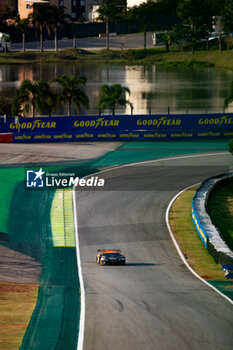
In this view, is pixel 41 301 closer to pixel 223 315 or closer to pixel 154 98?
pixel 223 315

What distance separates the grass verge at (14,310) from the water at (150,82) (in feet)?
198

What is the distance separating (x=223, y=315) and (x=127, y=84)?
98953 mm

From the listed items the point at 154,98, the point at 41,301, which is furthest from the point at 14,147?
the point at 154,98

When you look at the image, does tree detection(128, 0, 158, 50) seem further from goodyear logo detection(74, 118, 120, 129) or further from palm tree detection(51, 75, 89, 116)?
goodyear logo detection(74, 118, 120, 129)

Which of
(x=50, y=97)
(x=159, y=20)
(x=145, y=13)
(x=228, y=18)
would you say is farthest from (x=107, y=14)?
(x=50, y=97)

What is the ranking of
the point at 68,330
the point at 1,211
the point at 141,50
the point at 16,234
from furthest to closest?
the point at 141,50
the point at 1,211
the point at 16,234
the point at 68,330

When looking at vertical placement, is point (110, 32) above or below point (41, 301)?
above

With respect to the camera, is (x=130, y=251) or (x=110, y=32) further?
(x=110, y=32)

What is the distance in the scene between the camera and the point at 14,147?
63.8m

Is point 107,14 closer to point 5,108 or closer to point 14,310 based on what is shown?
point 5,108

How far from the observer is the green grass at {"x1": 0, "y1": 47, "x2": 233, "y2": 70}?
158m

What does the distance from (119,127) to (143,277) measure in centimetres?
3568

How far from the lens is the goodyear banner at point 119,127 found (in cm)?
6646

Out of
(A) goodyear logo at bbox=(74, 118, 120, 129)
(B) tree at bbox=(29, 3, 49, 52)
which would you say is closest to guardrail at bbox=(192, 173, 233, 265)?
(A) goodyear logo at bbox=(74, 118, 120, 129)
